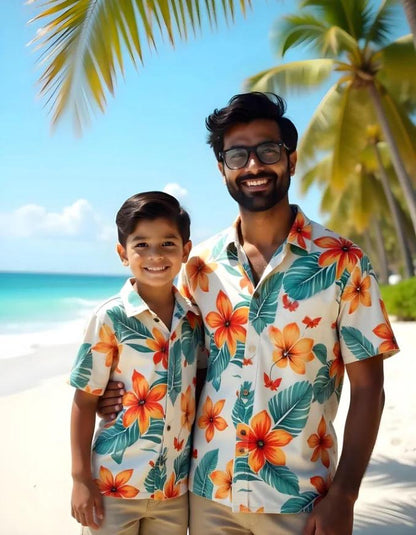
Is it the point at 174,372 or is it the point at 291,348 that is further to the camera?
the point at 174,372

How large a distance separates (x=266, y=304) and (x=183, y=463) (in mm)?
726

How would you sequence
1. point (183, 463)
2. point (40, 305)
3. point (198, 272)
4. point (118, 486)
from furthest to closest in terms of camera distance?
point (40, 305), point (198, 272), point (183, 463), point (118, 486)

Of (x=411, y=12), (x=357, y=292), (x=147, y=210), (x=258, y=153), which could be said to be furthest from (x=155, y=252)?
(x=411, y=12)

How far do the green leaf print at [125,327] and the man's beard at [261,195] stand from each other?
26.1 inches

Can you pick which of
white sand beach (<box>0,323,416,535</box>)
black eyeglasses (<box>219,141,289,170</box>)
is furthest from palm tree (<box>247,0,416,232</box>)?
black eyeglasses (<box>219,141,289,170</box>)

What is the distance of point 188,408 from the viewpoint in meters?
2.44

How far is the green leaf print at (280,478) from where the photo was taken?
7.24 feet

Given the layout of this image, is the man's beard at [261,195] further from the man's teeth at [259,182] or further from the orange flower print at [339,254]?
the orange flower print at [339,254]

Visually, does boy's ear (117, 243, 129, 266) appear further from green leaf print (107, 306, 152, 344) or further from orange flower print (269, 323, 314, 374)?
orange flower print (269, 323, 314, 374)

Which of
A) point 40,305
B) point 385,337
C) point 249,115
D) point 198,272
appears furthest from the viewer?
point 40,305

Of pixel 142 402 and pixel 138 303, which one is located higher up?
pixel 138 303

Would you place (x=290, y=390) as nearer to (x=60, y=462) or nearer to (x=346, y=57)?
(x=60, y=462)

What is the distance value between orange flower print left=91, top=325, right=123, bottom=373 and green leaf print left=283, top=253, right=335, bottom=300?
703mm

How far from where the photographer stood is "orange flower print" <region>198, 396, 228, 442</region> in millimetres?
2324
